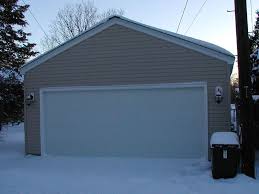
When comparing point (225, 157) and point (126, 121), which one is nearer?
point (225, 157)

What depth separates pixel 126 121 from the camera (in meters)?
14.0

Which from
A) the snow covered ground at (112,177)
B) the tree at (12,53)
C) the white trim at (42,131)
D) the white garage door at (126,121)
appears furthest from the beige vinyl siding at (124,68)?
the tree at (12,53)

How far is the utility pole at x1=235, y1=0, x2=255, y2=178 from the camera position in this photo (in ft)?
34.4

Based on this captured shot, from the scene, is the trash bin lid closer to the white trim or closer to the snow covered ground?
the snow covered ground

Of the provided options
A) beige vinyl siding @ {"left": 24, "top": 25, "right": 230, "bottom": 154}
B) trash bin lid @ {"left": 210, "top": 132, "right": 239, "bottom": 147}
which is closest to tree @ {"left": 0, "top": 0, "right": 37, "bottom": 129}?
beige vinyl siding @ {"left": 24, "top": 25, "right": 230, "bottom": 154}

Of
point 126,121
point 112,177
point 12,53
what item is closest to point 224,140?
point 112,177

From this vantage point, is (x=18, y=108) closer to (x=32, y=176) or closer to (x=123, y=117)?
(x=123, y=117)

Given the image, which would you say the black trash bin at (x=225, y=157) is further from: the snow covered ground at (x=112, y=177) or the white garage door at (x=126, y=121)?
the white garage door at (x=126, y=121)

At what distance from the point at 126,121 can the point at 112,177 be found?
11.6ft

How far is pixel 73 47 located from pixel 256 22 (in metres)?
21.7

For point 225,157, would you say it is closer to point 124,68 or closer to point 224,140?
point 224,140

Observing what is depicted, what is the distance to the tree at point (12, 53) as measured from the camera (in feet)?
81.1

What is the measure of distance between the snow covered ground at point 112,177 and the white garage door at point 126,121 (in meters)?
0.58

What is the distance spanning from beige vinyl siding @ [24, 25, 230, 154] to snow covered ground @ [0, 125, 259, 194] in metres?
1.63
